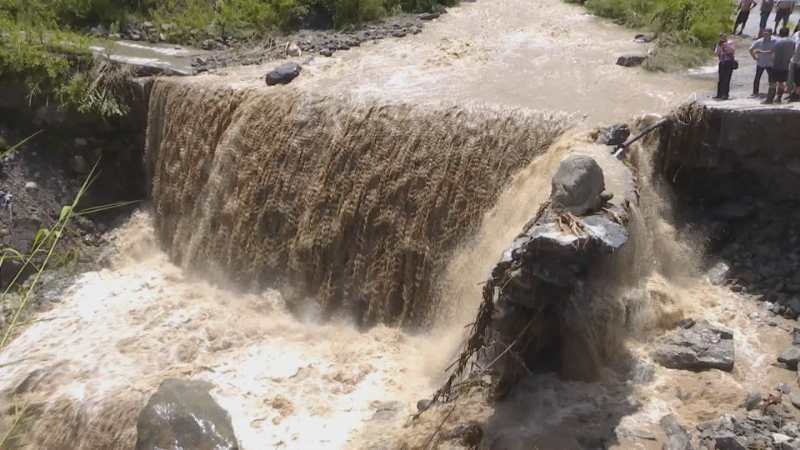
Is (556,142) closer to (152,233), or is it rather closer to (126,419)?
(126,419)

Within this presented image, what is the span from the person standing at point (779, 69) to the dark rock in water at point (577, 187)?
3.00 meters

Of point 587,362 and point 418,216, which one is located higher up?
point 418,216

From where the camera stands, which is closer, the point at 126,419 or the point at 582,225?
the point at 582,225

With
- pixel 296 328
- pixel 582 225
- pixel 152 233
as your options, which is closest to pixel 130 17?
pixel 152 233

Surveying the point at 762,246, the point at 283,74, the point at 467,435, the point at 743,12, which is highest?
the point at 743,12

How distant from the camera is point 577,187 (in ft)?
20.4

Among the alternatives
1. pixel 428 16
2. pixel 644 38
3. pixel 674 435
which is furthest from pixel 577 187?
pixel 428 16

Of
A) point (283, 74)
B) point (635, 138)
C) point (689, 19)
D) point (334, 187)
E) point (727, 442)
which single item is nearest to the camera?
point (727, 442)

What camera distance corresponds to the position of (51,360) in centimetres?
801

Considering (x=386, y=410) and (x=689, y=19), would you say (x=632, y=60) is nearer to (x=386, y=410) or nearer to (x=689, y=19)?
(x=689, y=19)

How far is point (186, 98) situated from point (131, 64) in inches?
56.3

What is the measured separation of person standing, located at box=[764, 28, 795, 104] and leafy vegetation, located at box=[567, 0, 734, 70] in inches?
82.7

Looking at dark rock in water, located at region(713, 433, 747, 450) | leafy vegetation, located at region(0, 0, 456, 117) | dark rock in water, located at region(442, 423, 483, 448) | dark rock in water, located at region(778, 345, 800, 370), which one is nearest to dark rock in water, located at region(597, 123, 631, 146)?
dark rock in water, located at region(778, 345, 800, 370)

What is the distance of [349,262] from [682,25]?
22.6 ft
